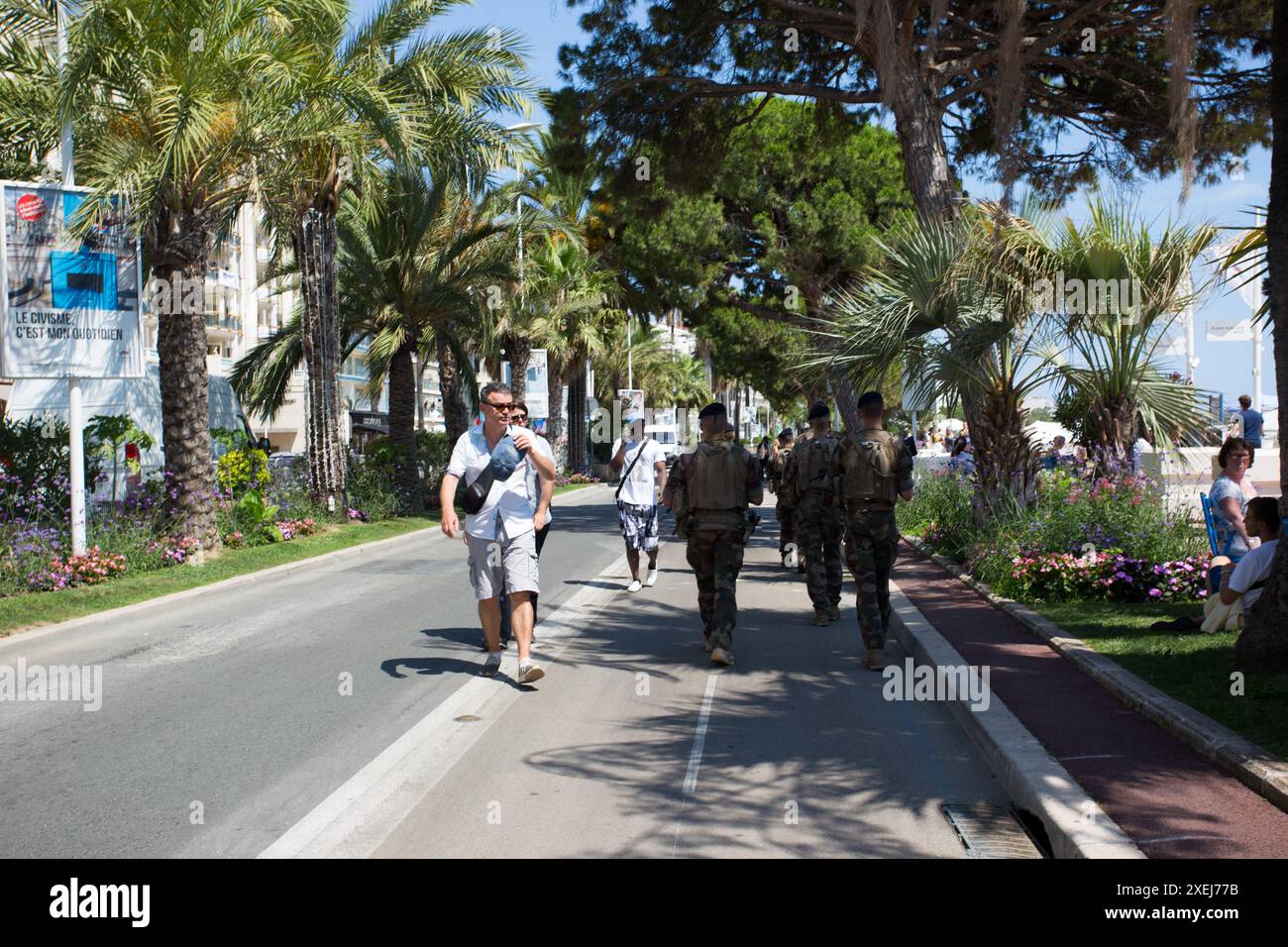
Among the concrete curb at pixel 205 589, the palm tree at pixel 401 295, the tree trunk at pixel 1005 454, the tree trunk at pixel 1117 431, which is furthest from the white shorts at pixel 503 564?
the palm tree at pixel 401 295

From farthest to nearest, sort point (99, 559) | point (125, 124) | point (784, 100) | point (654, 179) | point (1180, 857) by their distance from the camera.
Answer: point (784, 100), point (654, 179), point (125, 124), point (99, 559), point (1180, 857)

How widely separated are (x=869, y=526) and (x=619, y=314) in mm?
37234

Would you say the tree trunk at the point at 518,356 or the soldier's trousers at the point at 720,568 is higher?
the tree trunk at the point at 518,356

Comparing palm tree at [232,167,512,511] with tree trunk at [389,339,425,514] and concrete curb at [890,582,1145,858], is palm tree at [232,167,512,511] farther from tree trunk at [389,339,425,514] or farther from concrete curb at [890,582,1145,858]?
concrete curb at [890,582,1145,858]

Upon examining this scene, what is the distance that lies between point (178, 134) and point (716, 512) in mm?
9011

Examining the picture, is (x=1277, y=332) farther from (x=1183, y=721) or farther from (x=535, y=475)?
(x=535, y=475)

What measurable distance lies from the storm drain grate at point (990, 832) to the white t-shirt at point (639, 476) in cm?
762

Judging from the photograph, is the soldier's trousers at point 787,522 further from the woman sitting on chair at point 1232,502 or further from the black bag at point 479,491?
the black bag at point 479,491

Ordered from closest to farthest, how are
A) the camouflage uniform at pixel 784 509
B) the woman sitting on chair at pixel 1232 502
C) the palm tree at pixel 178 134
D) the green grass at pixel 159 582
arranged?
the woman sitting on chair at pixel 1232 502 → the green grass at pixel 159 582 → the palm tree at pixel 178 134 → the camouflage uniform at pixel 784 509

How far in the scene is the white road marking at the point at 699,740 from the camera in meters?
5.68

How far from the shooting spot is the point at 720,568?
28.1ft

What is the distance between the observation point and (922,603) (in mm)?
11414
